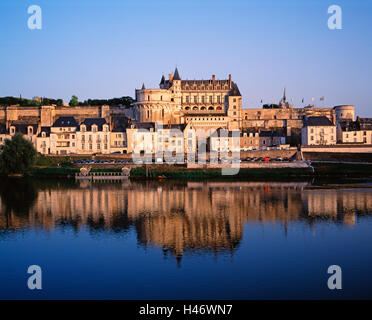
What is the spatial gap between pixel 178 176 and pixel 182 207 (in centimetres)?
1832

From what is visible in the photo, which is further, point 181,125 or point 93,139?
point 181,125

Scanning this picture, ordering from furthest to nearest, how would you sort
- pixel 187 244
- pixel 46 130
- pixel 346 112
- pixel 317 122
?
pixel 346 112
pixel 317 122
pixel 46 130
pixel 187 244

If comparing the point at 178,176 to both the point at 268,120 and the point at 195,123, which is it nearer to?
the point at 195,123

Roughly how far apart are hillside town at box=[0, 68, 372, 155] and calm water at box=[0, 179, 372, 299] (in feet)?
85.1

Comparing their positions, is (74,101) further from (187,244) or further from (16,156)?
(187,244)

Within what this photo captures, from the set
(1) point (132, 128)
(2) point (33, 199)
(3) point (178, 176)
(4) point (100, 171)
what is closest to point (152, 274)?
(2) point (33, 199)

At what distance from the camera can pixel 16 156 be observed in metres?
49.7

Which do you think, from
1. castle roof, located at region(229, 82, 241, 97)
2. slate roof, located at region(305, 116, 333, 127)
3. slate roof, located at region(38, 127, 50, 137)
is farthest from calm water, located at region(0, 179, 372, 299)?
castle roof, located at region(229, 82, 241, 97)

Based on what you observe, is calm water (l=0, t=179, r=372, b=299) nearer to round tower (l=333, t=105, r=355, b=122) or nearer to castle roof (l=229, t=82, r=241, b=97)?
castle roof (l=229, t=82, r=241, b=97)

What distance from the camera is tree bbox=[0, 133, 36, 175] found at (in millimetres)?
49656

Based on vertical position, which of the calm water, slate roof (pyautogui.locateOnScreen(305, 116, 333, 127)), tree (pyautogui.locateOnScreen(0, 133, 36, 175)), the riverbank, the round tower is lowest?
the calm water

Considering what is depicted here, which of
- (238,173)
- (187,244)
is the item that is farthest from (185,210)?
(238,173)

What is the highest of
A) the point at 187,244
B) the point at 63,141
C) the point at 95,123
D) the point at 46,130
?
the point at 95,123

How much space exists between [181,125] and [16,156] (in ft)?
74.5
